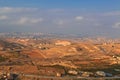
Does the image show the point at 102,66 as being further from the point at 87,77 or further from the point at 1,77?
the point at 1,77

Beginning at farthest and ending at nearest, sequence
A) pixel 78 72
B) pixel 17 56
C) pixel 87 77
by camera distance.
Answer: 1. pixel 17 56
2. pixel 78 72
3. pixel 87 77

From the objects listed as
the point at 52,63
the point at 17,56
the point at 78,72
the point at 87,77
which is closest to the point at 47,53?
the point at 17,56

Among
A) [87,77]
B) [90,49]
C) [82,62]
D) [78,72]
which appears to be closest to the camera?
[87,77]

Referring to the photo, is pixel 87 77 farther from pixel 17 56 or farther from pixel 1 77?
pixel 17 56

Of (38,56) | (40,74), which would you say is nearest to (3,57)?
(38,56)

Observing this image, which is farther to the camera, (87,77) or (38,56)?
(38,56)

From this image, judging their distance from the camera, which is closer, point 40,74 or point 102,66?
point 40,74

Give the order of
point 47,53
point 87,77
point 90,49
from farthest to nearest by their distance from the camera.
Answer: point 90,49 < point 47,53 < point 87,77

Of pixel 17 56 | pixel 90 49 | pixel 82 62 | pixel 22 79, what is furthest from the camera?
pixel 90 49
